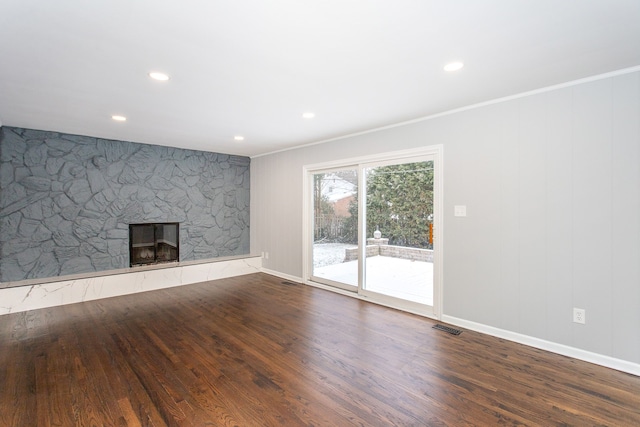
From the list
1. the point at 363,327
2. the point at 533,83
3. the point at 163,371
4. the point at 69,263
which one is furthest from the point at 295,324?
the point at 69,263

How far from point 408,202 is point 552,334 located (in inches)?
79.7

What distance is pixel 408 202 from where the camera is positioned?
160 inches

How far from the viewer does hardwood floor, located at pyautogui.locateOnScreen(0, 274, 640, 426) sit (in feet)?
6.54

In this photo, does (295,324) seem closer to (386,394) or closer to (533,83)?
(386,394)

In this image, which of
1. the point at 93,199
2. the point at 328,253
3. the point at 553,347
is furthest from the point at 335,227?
the point at 93,199

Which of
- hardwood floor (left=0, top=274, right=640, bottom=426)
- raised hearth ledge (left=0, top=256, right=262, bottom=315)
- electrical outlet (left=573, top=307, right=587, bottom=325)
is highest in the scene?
electrical outlet (left=573, top=307, right=587, bottom=325)

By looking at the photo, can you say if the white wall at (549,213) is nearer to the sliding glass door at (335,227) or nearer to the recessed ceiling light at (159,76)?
the sliding glass door at (335,227)

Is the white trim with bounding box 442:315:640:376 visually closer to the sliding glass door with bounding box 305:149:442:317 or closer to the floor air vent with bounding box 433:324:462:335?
the floor air vent with bounding box 433:324:462:335

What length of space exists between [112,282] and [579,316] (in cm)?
589

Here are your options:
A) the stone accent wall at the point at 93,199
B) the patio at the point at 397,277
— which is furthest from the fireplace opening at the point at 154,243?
the patio at the point at 397,277

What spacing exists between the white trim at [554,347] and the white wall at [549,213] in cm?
4

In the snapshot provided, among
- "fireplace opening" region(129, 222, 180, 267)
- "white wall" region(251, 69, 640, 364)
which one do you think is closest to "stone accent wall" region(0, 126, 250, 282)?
"fireplace opening" region(129, 222, 180, 267)

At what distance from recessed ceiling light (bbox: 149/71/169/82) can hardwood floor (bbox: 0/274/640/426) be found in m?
2.49

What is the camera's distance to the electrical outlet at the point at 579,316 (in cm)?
271
